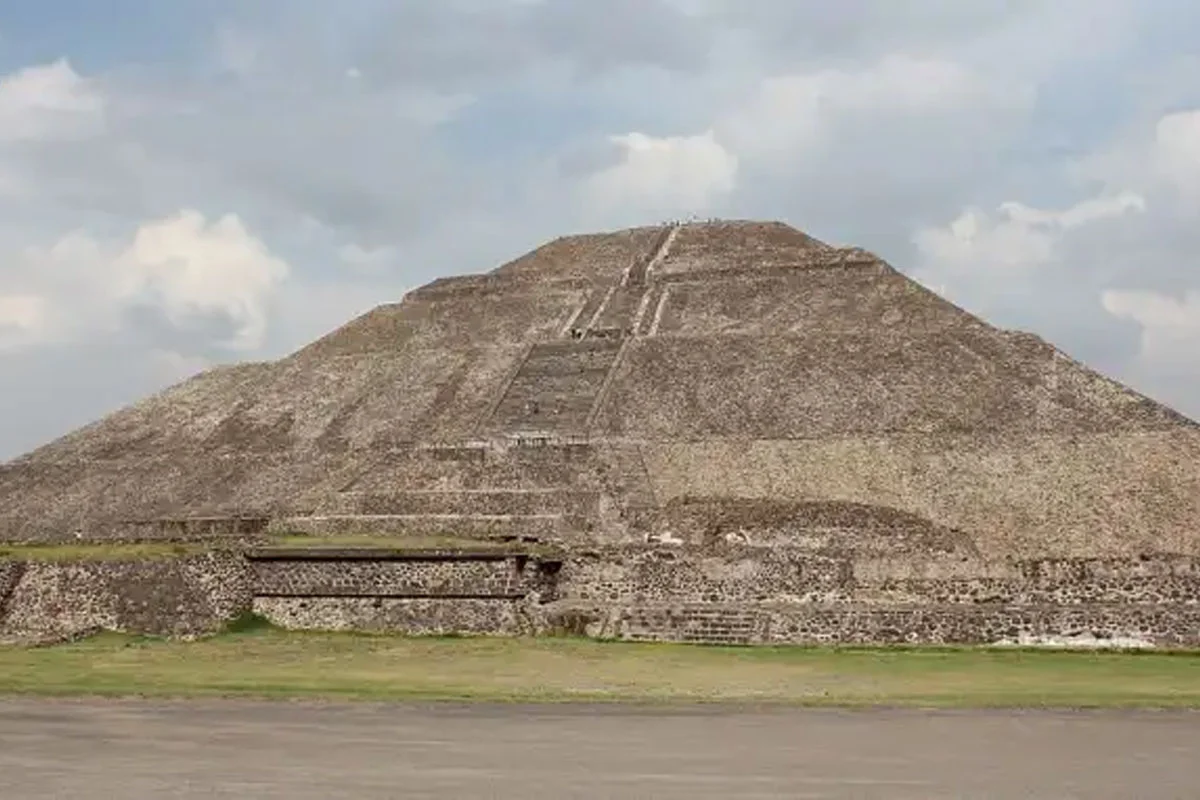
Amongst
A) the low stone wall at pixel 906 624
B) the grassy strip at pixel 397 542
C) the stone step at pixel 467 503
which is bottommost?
the low stone wall at pixel 906 624

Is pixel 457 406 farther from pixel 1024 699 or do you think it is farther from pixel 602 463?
pixel 1024 699

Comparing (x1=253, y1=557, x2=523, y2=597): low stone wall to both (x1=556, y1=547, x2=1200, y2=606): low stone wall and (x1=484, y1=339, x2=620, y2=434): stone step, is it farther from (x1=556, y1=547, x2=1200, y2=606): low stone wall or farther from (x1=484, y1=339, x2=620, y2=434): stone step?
(x1=484, y1=339, x2=620, y2=434): stone step

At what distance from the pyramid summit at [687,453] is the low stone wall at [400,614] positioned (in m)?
0.09

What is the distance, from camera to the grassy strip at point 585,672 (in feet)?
57.0

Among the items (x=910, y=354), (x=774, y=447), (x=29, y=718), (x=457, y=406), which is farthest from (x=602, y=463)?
(x=29, y=718)

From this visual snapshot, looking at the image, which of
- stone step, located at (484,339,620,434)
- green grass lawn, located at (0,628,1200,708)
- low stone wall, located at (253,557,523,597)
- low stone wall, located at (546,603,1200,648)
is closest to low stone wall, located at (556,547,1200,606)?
low stone wall, located at (546,603,1200,648)

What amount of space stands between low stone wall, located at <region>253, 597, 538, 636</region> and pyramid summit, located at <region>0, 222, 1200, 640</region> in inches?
3.5

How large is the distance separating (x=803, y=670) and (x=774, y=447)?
511 inches

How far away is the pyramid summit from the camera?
25.9 meters

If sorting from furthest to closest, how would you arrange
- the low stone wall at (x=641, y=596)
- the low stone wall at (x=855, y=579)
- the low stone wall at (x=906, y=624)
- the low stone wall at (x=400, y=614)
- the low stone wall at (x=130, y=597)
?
the low stone wall at (x=130, y=597)
the low stone wall at (x=400, y=614)
the low stone wall at (x=855, y=579)
the low stone wall at (x=641, y=596)
the low stone wall at (x=906, y=624)

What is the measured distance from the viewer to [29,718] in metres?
15.2

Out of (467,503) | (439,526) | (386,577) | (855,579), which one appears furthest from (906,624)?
(467,503)

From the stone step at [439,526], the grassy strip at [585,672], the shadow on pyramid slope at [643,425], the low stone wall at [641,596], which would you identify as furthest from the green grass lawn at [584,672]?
the shadow on pyramid slope at [643,425]

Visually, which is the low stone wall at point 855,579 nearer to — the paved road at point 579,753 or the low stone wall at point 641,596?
the low stone wall at point 641,596
